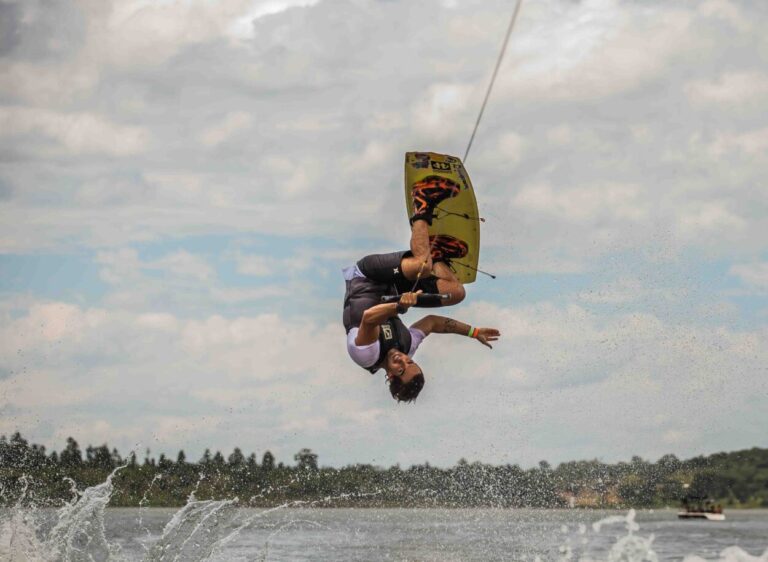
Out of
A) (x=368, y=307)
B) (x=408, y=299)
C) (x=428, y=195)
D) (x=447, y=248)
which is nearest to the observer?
(x=408, y=299)

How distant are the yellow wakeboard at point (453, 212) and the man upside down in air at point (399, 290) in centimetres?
8

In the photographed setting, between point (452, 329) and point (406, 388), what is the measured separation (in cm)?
92

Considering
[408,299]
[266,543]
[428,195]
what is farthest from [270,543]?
[408,299]

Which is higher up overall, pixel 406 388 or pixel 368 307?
pixel 368 307

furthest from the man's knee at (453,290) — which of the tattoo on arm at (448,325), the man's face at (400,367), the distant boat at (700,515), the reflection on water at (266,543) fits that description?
the distant boat at (700,515)

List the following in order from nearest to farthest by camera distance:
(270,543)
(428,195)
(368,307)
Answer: (368,307) < (428,195) < (270,543)

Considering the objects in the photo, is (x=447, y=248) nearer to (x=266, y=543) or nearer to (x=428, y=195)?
(x=428, y=195)

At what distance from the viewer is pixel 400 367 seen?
1050 centimetres

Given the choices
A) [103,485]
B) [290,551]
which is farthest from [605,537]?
[103,485]

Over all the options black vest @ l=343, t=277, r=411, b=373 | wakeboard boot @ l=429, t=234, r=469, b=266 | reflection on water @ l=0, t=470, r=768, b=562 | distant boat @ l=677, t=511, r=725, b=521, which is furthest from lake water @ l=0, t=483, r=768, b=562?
distant boat @ l=677, t=511, r=725, b=521

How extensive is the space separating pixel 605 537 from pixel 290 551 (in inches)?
646

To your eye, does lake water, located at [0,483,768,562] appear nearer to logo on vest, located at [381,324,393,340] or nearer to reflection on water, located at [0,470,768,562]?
reflection on water, located at [0,470,768,562]

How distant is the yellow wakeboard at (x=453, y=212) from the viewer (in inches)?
422

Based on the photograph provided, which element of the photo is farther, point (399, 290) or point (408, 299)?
point (399, 290)
